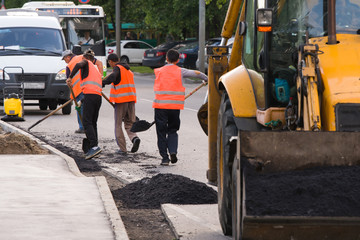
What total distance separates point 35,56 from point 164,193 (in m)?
12.3

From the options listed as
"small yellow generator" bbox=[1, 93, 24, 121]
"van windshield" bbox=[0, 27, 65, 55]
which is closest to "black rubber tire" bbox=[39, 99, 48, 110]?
"van windshield" bbox=[0, 27, 65, 55]

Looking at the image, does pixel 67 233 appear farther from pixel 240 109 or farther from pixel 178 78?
pixel 178 78

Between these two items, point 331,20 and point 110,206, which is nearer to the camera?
point 331,20

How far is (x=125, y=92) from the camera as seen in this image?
1366 cm

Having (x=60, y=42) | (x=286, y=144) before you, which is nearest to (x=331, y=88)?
(x=286, y=144)

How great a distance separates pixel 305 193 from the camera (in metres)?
5.14

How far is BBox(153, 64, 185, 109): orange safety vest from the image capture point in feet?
40.3

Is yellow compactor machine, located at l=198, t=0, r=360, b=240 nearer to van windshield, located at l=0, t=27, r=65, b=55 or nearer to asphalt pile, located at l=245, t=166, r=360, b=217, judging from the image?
asphalt pile, located at l=245, t=166, r=360, b=217

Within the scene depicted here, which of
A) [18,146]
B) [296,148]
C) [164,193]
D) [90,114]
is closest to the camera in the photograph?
[296,148]

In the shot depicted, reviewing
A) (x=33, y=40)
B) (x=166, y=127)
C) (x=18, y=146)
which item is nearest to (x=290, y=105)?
(x=166, y=127)

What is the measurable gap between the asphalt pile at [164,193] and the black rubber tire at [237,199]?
280cm

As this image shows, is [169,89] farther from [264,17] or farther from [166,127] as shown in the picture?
[264,17]

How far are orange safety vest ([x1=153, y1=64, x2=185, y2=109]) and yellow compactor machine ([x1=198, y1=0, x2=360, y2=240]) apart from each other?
4570mm

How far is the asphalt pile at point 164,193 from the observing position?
8734 millimetres
